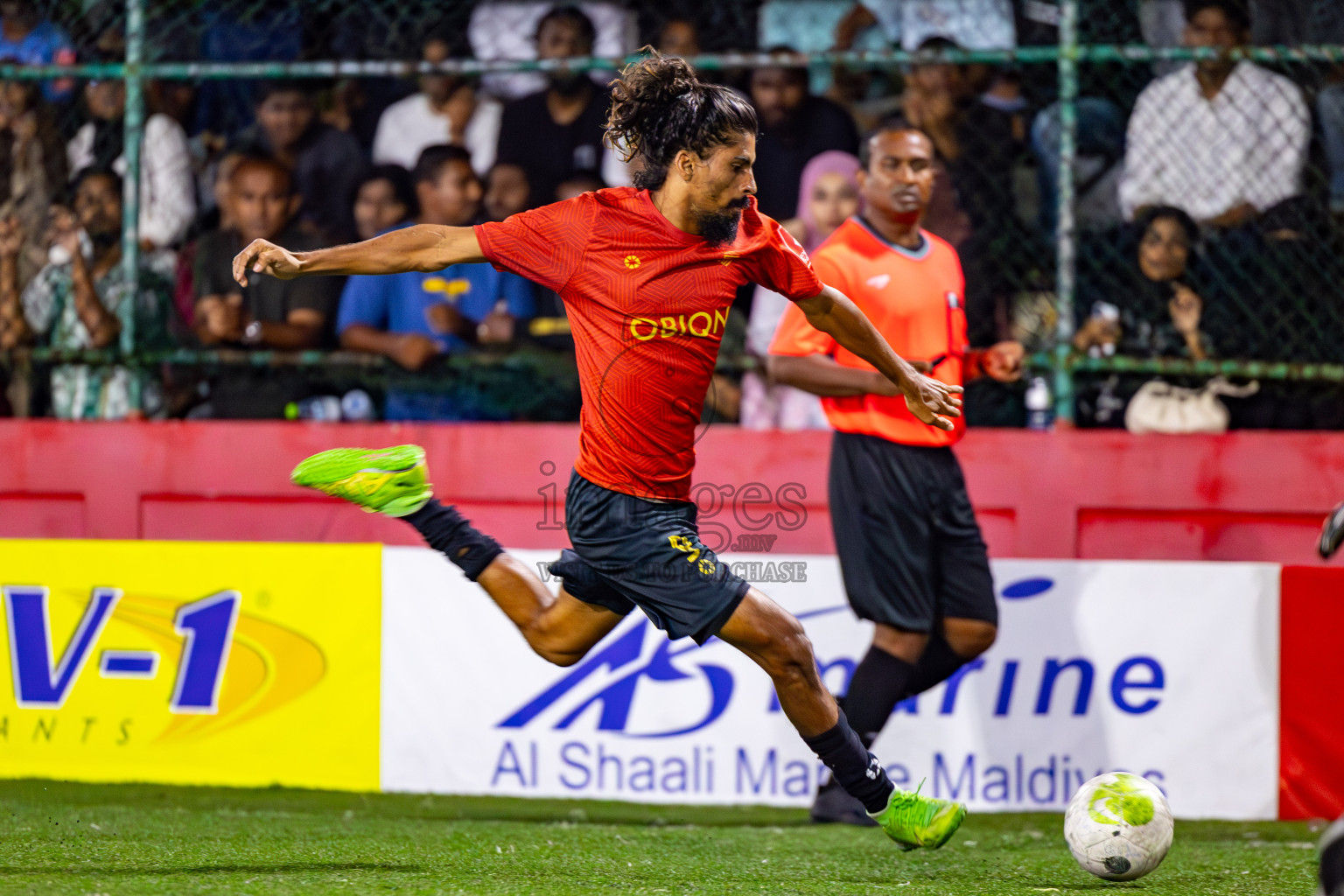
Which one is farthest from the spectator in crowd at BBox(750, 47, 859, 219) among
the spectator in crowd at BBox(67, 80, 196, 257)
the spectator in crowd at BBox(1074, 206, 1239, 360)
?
the spectator in crowd at BBox(67, 80, 196, 257)

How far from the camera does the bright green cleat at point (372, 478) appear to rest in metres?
4.22

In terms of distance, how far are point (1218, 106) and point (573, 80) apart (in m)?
2.64

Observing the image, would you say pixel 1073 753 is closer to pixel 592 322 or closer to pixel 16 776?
pixel 592 322

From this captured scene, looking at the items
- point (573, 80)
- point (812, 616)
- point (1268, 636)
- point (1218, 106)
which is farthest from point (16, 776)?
point (1218, 106)

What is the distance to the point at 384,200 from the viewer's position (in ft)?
21.2

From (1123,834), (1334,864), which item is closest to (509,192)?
(1123,834)

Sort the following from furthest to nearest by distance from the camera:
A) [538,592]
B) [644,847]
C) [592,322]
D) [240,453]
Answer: [240,453]
[644,847]
[538,592]
[592,322]

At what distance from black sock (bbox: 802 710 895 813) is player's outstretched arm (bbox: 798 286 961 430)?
84 centimetres

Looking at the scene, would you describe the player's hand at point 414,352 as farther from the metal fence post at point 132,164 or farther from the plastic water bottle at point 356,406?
the metal fence post at point 132,164

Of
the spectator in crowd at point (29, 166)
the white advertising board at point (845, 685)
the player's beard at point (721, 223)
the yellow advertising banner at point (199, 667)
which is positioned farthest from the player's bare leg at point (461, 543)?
the spectator in crowd at point (29, 166)

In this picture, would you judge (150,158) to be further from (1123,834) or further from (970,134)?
(1123,834)

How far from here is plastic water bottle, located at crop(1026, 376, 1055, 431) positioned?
6.26 metres

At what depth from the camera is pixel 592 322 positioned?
389 centimetres

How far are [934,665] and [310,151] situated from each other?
3.55 meters
